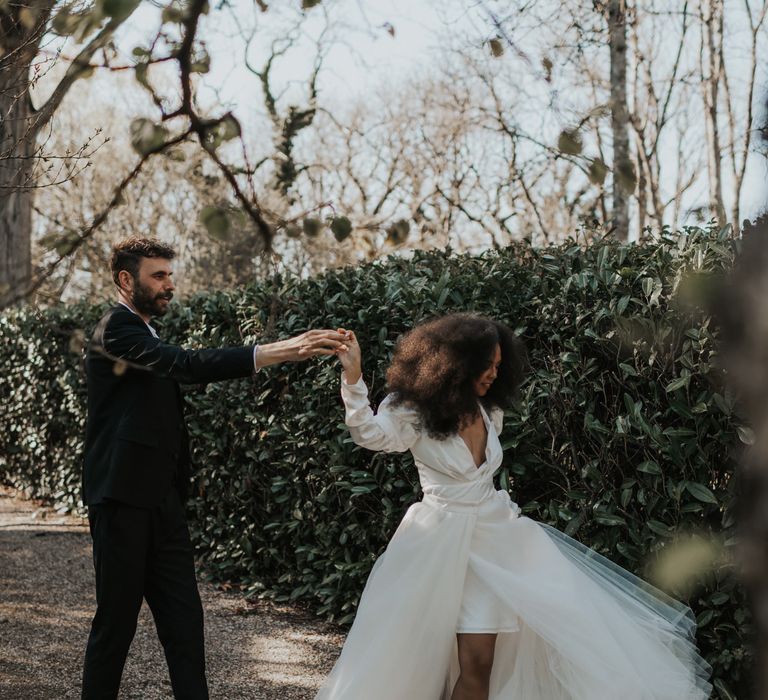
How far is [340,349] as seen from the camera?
3594 mm

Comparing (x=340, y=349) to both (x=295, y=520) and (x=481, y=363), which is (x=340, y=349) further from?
(x=295, y=520)

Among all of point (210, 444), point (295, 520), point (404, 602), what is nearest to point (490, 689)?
point (404, 602)

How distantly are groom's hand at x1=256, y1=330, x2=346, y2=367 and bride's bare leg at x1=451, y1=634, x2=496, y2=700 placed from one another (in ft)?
3.94

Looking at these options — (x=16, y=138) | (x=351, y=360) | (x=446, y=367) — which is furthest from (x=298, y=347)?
(x=16, y=138)

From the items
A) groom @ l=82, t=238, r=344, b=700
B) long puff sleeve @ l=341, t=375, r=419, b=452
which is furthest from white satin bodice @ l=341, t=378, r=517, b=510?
groom @ l=82, t=238, r=344, b=700

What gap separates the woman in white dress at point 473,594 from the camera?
3.27 metres

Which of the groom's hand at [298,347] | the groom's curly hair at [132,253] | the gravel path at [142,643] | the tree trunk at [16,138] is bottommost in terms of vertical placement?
the gravel path at [142,643]

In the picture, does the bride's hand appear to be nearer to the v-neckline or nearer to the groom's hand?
the groom's hand

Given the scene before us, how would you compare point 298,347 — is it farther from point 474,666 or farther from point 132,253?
point 474,666
